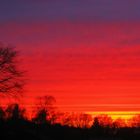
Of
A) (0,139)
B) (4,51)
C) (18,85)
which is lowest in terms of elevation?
(0,139)

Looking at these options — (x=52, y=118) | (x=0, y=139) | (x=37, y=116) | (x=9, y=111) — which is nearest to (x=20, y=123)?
(x=0, y=139)

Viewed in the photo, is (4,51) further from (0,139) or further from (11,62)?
(0,139)

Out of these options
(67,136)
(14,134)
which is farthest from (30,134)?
(67,136)

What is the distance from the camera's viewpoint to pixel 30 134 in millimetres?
76250

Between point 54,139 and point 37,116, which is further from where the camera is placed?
point 37,116

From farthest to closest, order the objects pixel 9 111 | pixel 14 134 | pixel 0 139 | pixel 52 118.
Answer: pixel 52 118 → pixel 9 111 → pixel 14 134 → pixel 0 139

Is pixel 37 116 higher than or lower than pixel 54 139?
higher

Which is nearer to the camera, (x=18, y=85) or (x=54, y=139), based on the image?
(x=18, y=85)

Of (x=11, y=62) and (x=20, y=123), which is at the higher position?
(x=11, y=62)

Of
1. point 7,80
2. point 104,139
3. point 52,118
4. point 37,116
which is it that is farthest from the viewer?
Answer: point 52,118

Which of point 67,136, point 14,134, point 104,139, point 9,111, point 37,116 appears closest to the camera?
point 14,134

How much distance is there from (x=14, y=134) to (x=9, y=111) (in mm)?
63883

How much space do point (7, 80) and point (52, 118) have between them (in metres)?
97.4

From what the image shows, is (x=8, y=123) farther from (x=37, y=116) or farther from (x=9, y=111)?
(x=37, y=116)
